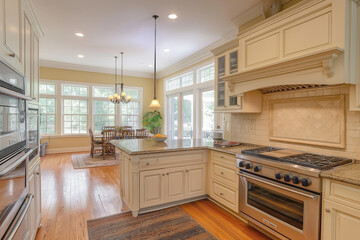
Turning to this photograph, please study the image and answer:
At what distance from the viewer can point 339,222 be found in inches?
66.2

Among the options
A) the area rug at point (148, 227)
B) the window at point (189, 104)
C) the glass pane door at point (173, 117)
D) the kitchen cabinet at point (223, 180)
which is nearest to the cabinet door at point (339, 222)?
the kitchen cabinet at point (223, 180)

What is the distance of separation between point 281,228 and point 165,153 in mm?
1599

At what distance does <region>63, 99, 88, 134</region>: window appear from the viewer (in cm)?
741

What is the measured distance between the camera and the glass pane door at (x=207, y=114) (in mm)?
5312

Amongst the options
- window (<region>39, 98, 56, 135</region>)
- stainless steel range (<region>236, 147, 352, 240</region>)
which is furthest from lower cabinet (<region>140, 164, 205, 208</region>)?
window (<region>39, 98, 56, 135</region>)

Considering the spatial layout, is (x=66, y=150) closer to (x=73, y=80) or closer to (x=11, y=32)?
(x=73, y=80)

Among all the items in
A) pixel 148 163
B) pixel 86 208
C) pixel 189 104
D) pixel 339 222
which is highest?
pixel 189 104

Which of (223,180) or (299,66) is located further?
(223,180)

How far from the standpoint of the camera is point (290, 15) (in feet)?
7.70

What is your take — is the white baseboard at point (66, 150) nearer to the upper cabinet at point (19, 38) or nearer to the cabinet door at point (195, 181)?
the upper cabinet at point (19, 38)

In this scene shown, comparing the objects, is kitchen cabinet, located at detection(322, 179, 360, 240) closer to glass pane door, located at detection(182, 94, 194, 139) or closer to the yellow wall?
glass pane door, located at detection(182, 94, 194, 139)

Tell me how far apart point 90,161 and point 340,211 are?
5849 mm

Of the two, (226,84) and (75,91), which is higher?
(75,91)

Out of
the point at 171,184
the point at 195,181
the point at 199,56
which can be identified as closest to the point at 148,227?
the point at 171,184
